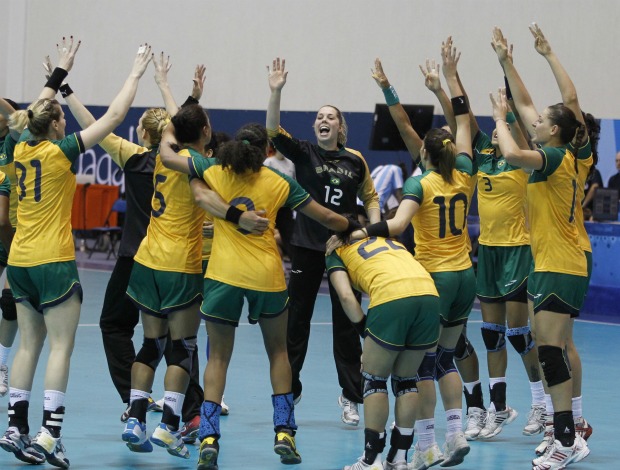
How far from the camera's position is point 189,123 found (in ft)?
21.5

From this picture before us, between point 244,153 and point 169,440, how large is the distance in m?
1.68

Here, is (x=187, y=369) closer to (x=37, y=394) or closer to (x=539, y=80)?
(x=37, y=394)

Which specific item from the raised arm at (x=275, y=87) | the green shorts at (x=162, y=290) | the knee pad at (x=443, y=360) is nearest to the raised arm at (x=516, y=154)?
the knee pad at (x=443, y=360)

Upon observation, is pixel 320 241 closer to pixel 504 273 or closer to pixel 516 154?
pixel 504 273

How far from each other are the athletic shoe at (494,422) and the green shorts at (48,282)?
2.89 meters

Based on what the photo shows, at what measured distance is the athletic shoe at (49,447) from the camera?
6.07m

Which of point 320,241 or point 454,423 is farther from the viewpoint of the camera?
point 320,241

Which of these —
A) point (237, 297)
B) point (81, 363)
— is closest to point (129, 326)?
point (237, 297)

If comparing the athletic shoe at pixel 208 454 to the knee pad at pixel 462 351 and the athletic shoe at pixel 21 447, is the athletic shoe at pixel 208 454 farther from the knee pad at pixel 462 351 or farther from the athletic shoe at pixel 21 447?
the knee pad at pixel 462 351

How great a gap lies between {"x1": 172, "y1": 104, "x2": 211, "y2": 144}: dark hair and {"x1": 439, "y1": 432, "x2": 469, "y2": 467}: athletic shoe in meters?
2.31

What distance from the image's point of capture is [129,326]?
7621mm

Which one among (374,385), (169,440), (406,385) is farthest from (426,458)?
(169,440)

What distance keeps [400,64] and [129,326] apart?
39.1 feet

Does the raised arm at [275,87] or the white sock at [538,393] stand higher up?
the raised arm at [275,87]
